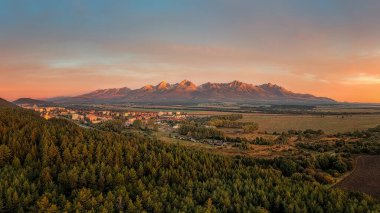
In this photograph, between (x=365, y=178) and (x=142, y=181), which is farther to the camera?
(x=365, y=178)

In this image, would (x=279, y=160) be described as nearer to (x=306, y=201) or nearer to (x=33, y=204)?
(x=306, y=201)

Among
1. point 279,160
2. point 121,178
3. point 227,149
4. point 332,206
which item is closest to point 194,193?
point 121,178

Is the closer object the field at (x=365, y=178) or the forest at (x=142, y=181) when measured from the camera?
the forest at (x=142, y=181)

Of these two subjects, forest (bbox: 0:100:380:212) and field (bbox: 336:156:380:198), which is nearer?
forest (bbox: 0:100:380:212)

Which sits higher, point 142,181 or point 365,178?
point 142,181
